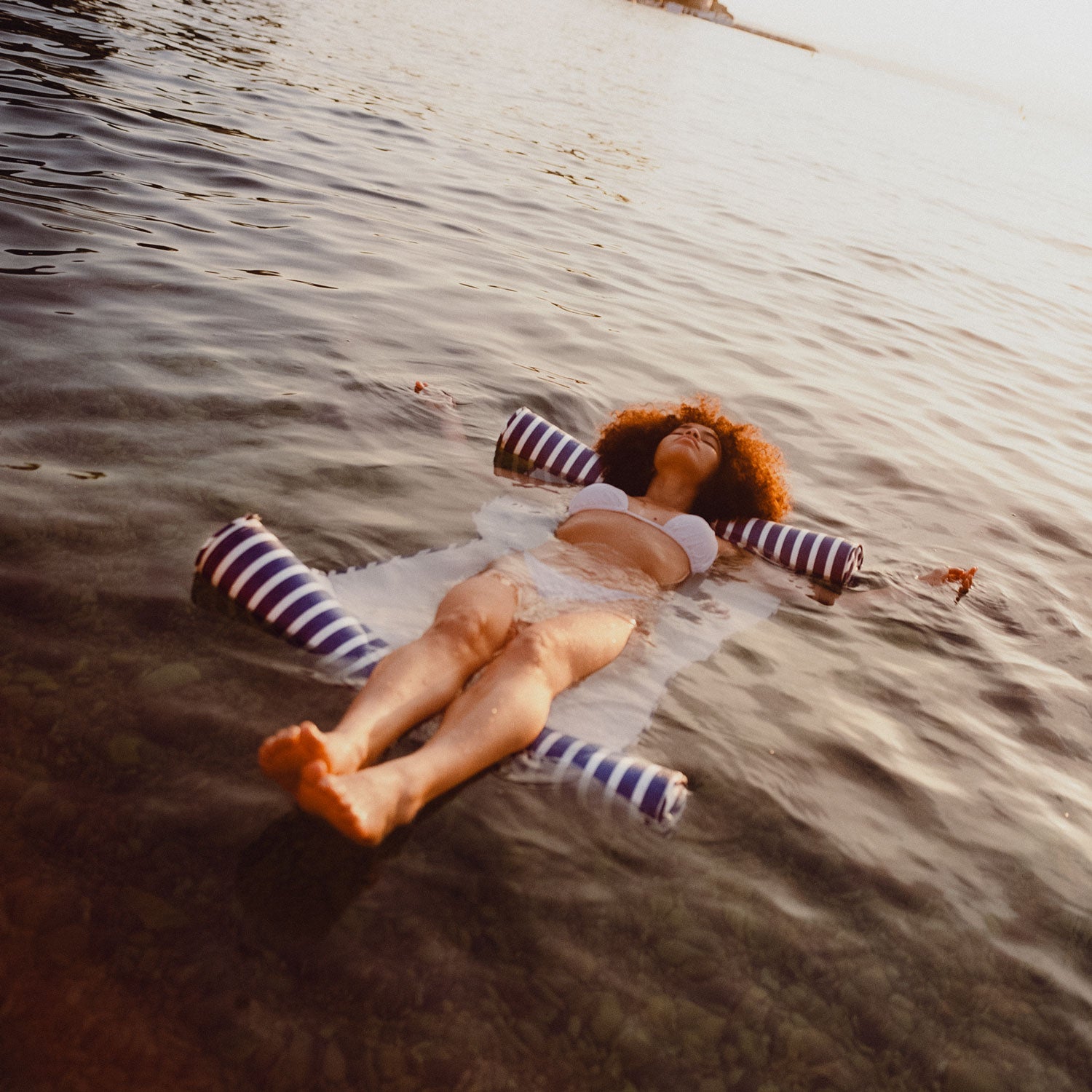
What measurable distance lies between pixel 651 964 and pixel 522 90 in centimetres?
2515

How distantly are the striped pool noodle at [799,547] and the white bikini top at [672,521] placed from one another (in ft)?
1.89

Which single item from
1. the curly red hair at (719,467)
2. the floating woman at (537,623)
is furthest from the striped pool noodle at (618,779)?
the curly red hair at (719,467)

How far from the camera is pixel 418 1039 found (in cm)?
262

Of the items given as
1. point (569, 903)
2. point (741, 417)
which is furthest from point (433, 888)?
point (741, 417)

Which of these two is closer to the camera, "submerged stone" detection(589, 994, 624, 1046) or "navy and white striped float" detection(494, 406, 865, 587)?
"submerged stone" detection(589, 994, 624, 1046)

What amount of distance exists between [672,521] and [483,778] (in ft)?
7.29

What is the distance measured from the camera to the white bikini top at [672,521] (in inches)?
208

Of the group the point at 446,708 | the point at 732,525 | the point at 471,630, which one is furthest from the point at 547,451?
the point at 446,708

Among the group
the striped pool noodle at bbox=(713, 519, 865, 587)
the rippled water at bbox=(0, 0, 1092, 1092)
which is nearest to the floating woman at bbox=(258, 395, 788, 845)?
the striped pool noodle at bbox=(713, 519, 865, 587)

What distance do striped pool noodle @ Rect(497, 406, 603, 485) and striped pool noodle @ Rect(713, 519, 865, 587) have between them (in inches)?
37.0

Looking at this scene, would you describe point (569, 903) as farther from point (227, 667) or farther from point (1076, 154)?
point (1076, 154)

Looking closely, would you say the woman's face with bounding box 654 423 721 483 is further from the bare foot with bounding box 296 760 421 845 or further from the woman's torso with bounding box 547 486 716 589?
the bare foot with bounding box 296 760 421 845

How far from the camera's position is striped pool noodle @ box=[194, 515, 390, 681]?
385 cm

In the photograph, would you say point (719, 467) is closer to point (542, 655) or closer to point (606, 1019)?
point (542, 655)
